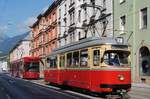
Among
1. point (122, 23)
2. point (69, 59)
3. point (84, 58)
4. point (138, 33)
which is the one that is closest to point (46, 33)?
→ point (122, 23)

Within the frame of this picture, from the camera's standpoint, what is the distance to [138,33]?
3834 cm

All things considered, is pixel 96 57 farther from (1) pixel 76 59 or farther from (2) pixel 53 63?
(2) pixel 53 63

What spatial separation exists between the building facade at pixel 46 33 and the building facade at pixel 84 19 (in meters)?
3.93

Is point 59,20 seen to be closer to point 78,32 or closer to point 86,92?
point 78,32

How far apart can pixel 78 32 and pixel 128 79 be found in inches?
1403

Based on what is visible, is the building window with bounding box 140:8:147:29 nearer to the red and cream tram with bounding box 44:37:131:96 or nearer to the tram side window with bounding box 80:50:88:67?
the red and cream tram with bounding box 44:37:131:96

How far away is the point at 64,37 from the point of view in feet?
221

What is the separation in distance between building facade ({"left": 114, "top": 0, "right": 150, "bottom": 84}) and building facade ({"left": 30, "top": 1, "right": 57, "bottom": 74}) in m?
27.8

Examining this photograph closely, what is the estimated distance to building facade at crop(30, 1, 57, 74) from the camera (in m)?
75.8

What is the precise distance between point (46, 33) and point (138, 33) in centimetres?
4635

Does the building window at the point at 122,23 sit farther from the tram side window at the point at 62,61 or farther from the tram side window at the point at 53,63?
the tram side window at the point at 62,61

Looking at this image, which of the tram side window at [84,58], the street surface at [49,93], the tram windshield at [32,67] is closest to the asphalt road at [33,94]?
the street surface at [49,93]

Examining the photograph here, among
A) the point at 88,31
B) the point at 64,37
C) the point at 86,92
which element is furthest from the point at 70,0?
the point at 86,92

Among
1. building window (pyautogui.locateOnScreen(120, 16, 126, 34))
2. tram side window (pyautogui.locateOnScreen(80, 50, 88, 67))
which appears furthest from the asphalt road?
building window (pyautogui.locateOnScreen(120, 16, 126, 34))
